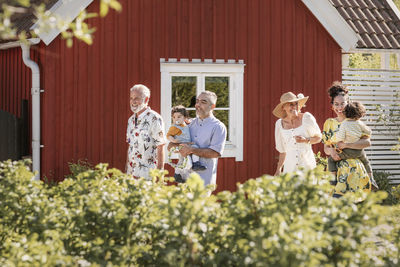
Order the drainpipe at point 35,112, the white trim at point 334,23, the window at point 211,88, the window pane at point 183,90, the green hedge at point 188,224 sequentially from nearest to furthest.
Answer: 1. the green hedge at point 188,224
2. the drainpipe at point 35,112
3. the window at point 211,88
4. the window pane at point 183,90
5. the white trim at point 334,23

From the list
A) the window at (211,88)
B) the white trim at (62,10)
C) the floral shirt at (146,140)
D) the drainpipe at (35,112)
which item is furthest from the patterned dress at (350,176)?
the drainpipe at (35,112)

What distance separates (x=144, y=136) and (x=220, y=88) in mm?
3720

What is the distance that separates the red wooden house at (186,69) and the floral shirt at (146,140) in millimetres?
2875

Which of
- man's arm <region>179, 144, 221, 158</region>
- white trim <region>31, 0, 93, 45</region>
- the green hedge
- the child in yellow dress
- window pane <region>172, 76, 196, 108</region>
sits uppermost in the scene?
white trim <region>31, 0, 93, 45</region>

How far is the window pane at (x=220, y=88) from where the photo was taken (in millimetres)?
10578

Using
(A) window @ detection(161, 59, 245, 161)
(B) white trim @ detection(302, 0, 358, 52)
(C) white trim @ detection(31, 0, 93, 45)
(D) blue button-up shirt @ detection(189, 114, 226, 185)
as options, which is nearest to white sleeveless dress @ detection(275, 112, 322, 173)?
(D) blue button-up shirt @ detection(189, 114, 226, 185)

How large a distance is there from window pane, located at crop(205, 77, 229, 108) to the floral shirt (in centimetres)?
346

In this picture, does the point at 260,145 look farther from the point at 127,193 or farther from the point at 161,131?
the point at 127,193

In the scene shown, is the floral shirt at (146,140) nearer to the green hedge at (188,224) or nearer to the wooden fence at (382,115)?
the green hedge at (188,224)

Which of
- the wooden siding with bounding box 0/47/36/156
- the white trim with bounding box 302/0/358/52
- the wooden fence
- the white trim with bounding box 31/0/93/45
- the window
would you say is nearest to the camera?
the white trim with bounding box 31/0/93/45

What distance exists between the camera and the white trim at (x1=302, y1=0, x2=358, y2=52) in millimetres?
11023

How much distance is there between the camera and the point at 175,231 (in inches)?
152

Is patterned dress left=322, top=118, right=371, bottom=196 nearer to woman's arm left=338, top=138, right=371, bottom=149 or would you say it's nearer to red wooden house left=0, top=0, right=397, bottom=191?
woman's arm left=338, top=138, right=371, bottom=149

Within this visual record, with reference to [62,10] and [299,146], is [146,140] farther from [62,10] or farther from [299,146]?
[62,10]
